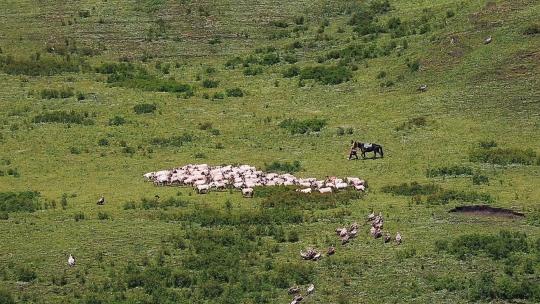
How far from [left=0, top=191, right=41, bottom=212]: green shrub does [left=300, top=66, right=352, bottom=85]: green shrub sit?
2281 cm

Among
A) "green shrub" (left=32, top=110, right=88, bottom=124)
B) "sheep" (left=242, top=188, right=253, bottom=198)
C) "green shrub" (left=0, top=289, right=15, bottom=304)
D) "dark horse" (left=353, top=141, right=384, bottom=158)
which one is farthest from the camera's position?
"green shrub" (left=32, top=110, right=88, bottom=124)

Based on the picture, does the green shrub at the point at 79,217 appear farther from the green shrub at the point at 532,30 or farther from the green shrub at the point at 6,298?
the green shrub at the point at 532,30

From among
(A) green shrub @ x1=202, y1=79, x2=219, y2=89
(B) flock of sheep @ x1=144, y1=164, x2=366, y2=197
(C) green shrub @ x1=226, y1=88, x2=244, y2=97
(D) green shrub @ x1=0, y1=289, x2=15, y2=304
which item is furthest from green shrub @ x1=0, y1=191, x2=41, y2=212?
(A) green shrub @ x1=202, y1=79, x2=219, y2=89

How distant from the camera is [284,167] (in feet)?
159

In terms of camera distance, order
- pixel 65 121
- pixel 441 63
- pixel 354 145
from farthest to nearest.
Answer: pixel 441 63, pixel 65 121, pixel 354 145

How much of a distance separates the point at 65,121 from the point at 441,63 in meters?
Answer: 20.7

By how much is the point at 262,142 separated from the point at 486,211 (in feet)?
54.9

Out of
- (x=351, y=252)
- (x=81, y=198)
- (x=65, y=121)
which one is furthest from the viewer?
(x=65, y=121)

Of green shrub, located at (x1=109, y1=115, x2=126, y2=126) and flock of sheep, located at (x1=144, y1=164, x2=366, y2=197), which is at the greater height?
flock of sheep, located at (x1=144, y1=164, x2=366, y2=197)

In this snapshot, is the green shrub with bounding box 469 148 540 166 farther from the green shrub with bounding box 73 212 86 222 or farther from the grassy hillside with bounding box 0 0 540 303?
the green shrub with bounding box 73 212 86 222

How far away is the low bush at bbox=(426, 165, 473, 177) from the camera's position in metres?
45.6

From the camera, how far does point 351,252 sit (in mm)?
35688

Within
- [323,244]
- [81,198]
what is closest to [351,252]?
[323,244]

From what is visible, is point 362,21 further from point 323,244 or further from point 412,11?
point 323,244
